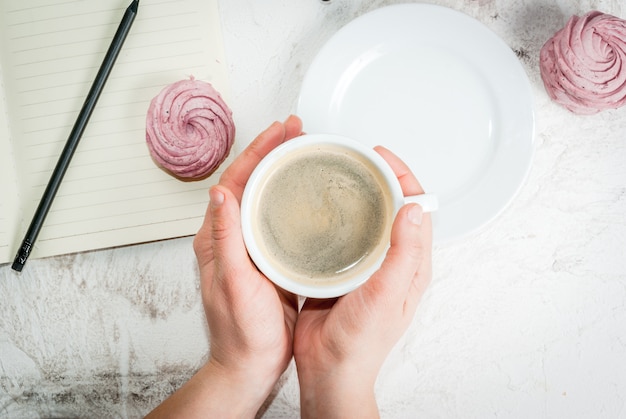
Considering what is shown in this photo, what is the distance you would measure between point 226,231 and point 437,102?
15.1 inches

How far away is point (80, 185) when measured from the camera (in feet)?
2.66

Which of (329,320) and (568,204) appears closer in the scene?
(329,320)

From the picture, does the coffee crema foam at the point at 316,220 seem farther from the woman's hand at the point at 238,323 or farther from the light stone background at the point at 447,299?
the light stone background at the point at 447,299

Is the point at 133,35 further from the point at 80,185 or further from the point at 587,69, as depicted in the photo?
the point at 587,69

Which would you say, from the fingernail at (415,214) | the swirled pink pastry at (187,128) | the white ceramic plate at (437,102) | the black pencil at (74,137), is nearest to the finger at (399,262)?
the fingernail at (415,214)

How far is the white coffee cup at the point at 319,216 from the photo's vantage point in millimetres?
636

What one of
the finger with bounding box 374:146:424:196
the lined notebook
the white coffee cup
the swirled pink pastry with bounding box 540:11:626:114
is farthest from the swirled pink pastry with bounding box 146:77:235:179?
the swirled pink pastry with bounding box 540:11:626:114

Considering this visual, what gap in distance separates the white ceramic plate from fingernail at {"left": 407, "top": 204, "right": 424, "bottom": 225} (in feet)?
0.51

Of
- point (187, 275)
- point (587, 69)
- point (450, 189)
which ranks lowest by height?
point (187, 275)

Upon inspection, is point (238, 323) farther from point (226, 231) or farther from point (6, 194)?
point (6, 194)

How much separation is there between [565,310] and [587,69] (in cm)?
38

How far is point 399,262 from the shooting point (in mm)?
583

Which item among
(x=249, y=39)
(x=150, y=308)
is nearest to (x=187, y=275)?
(x=150, y=308)

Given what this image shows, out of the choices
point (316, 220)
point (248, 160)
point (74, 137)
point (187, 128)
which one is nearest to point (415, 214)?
point (316, 220)
